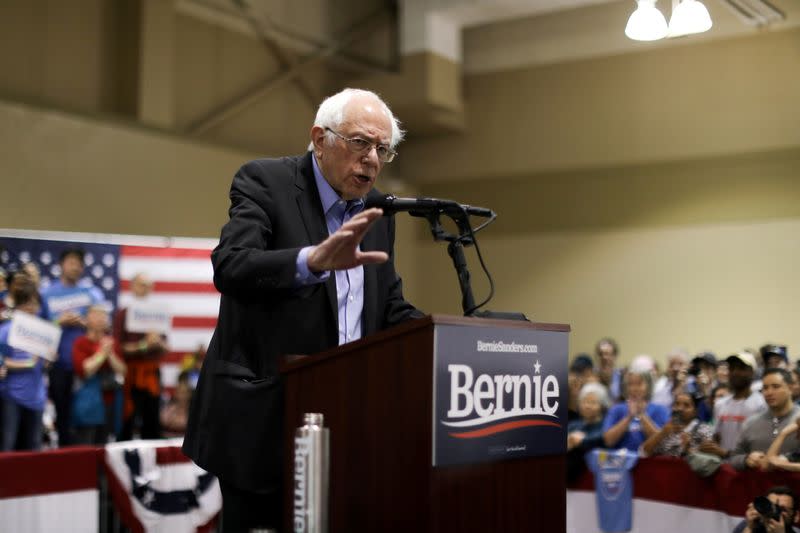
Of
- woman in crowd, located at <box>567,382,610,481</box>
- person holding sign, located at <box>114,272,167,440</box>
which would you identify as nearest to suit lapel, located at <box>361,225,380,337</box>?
woman in crowd, located at <box>567,382,610,481</box>

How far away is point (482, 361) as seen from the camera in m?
2.06

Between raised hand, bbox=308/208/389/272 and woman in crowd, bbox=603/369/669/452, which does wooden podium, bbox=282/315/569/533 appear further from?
woman in crowd, bbox=603/369/669/452

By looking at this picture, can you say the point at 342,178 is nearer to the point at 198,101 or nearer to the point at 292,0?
the point at 198,101

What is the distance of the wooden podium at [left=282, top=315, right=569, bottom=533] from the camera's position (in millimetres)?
1944

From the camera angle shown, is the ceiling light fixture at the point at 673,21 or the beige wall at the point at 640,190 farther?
the beige wall at the point at 640,190

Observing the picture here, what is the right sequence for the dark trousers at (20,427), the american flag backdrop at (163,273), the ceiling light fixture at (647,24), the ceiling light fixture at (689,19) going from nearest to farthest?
the dark trousers at (20,427) < the ceiling light fixture at (689,19) < the ceiling light fixture at (647,24) < the american flag backdrop at (163,273)

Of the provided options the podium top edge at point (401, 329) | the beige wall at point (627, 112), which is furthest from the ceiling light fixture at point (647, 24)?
the podium top edge at point (401, 329)

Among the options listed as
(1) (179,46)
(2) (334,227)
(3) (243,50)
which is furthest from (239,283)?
(3) (243,50)

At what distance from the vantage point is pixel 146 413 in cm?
833

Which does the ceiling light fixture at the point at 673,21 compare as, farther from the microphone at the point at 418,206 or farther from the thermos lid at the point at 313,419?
the thermos lid at the point at 313,419

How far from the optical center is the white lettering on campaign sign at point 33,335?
7059 mm

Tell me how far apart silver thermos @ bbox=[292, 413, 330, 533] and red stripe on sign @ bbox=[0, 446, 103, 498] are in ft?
13.4

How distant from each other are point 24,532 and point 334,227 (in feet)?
12.7

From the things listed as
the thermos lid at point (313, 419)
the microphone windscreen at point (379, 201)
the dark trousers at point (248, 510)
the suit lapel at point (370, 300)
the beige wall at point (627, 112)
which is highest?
the beige wall at point (627, 112)
